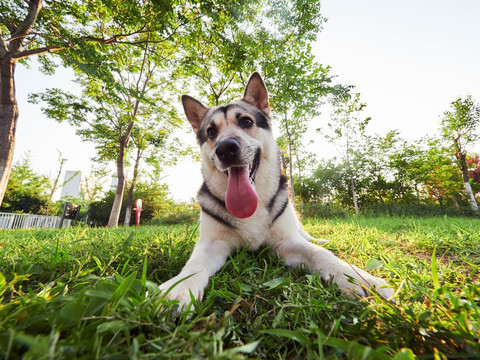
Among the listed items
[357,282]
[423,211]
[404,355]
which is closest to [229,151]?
[357,282]

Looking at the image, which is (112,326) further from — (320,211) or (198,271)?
(320,211)

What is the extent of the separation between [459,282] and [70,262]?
9.59ft

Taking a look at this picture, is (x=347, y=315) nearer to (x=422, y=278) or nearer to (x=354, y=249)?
(x=422, y=278)

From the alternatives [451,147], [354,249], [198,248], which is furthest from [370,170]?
[198,248]

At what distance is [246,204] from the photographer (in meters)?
2.07

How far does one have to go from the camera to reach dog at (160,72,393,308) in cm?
145

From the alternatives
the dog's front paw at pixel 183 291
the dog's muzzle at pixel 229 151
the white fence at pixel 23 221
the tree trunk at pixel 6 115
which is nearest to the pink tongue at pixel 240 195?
the dog's muzzle at pixel 229 151

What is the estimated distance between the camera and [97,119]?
12.4 meters

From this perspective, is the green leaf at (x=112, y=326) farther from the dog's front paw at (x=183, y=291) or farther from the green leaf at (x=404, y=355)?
the green leaf at (x=404, y=355)

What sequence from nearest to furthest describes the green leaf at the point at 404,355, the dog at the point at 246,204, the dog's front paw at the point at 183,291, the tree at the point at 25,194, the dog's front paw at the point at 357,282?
1. the green leaf at the point at 404,355
2. the dog's front paw at the point at 183,291
3. the dog's front paw at the point at 357,282
4. the dog at the point at 246,204
5. the tree at the point at 25,194

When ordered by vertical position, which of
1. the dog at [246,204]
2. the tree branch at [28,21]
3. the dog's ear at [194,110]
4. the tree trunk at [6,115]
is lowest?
the dog at [246,204]

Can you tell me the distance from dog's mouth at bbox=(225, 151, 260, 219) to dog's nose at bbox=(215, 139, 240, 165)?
0.13 metres

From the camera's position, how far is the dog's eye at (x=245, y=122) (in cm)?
267

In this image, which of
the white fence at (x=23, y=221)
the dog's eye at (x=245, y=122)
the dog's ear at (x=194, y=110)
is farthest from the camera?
the white fence at (x=23, y=221)
